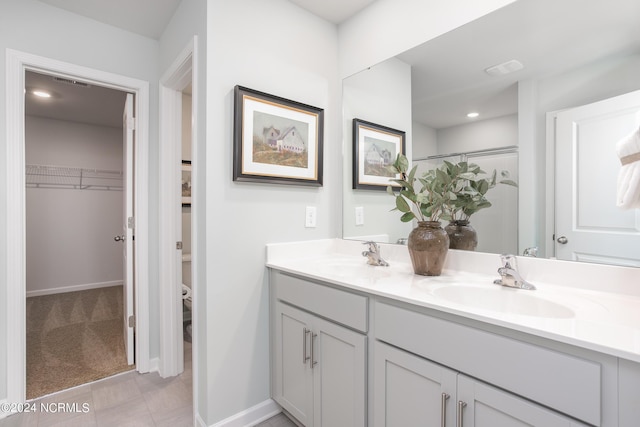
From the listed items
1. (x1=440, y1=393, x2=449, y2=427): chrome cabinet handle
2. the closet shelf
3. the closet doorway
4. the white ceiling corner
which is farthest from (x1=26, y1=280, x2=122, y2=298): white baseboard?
(x1=440, y1=393, x2=449, y2=427): chrome cabinet handle

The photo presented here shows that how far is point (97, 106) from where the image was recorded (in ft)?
12.3

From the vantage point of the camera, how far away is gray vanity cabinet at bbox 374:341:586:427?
83cm

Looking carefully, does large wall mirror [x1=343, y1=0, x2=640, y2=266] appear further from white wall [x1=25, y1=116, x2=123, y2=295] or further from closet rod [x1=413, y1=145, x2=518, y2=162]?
white wall [x1=25, y1=116, x2=123, y2=295]

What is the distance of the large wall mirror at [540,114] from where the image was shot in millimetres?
1117

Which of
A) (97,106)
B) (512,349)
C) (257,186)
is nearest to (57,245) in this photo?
(97,106)

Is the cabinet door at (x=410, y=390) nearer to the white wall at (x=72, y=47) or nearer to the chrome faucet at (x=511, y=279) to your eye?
the chrome faucet at (x=511, y=279)

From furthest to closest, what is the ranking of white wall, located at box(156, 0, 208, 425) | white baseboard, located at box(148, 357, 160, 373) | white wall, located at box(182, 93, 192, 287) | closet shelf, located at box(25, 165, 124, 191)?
closet shelf, located at box(25, 165, 124, 191), white wall, located at box(182, 93, 192, 287), white baseboard, located at box(148, 357, 160, 373), white wall, located at box(156, 0, 208, 425)

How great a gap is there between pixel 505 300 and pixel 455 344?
0.38 meters

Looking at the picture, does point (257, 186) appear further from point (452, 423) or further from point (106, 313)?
point (106, 313)

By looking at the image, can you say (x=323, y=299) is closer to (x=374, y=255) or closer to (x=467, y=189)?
(x=374, y=255)

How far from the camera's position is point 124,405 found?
1.90m

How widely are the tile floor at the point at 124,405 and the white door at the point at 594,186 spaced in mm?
1627

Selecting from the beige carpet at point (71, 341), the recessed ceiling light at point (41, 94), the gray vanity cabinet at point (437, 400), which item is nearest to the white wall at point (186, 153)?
the beige carpet at point (71, 341)

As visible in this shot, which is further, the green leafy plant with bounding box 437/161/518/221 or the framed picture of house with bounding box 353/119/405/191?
the framed picture of house with bounding box 353/119/405/191
